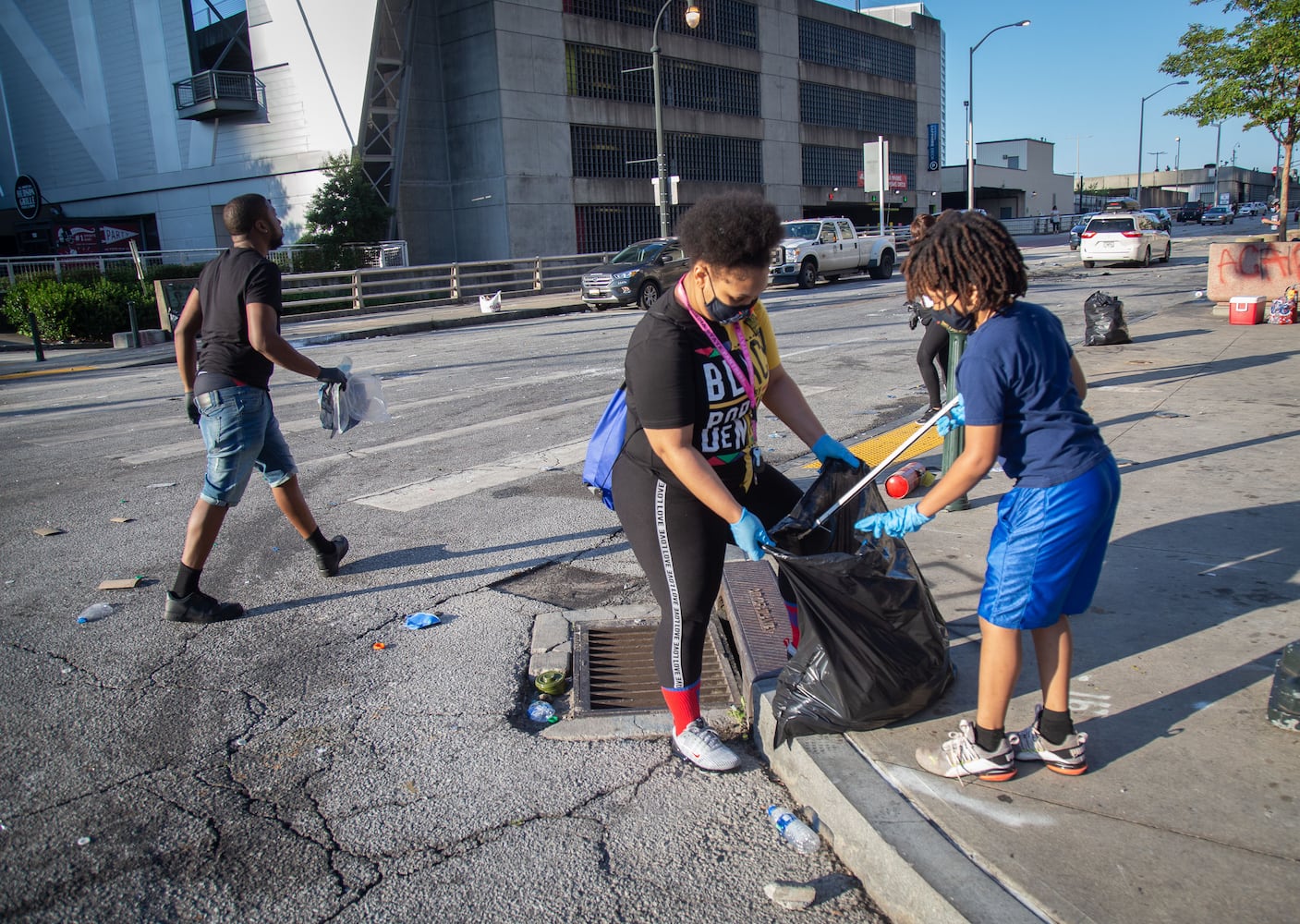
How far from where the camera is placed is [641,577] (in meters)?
5.05

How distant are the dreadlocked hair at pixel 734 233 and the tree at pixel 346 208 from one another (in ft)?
101

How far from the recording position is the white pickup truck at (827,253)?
25.2 metres

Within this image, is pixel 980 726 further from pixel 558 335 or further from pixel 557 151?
pixel 557 151

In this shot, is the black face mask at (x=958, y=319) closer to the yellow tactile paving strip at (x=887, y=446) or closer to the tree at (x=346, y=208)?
the yellow tactile paving strip at (x=887, y=446)

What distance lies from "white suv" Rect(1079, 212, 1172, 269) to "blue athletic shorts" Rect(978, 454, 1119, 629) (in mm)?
28148

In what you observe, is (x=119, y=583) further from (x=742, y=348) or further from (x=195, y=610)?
(x=742, y=348)

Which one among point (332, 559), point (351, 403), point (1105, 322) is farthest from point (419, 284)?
point (332, 559)

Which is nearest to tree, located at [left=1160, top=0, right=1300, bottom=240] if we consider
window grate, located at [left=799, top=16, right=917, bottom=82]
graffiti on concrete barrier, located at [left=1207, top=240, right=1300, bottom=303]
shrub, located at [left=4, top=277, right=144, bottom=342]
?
graffiti on concrete barrier, located at [left=1207, top=240, right=1300, bottom=303]

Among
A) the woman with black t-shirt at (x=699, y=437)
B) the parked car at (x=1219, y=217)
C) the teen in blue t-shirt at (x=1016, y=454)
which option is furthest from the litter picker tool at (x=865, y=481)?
the parked car at (x=1219, y=217)

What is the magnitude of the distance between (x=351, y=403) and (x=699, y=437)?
9.03ft

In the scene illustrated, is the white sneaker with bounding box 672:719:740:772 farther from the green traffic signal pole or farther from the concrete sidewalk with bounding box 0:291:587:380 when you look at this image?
the concrete sidewalk with bounding box 0:291:587:380

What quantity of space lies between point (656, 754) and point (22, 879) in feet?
6.31

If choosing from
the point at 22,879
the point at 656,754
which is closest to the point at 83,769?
the point at 22,879

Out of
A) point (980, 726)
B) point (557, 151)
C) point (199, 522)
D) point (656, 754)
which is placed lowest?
point (656, 754)
